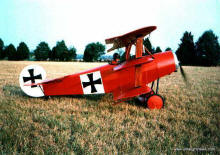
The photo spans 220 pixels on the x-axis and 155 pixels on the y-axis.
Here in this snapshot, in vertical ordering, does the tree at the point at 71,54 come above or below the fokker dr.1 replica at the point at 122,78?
above

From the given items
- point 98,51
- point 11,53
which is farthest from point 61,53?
point 11,53

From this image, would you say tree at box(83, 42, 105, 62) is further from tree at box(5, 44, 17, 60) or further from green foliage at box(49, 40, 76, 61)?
tree at box(5, 44, 17, 60)

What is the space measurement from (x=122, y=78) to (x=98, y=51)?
73311 millimetres

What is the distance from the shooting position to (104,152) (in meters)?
2.35

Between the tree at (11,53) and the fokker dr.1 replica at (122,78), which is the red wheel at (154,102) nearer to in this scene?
the fokker dr.1 replica at (122,78)

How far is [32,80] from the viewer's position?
5289mm

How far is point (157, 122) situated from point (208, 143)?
110 centimetres

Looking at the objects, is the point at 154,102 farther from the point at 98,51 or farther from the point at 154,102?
the point at 98,51

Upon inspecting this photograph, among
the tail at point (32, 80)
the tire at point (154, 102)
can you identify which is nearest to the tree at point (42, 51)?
the tail at point (32, 80)

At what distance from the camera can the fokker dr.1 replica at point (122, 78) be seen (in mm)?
4441

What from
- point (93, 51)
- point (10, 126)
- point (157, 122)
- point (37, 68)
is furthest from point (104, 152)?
point (93, 51)

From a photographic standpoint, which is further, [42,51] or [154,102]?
[42,51]

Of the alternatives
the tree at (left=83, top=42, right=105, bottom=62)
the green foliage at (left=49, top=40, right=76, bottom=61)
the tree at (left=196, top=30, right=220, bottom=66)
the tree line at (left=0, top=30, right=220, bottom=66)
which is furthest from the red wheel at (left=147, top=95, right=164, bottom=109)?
the green foliage at (left=49, top=40, right=76, bottom=61)

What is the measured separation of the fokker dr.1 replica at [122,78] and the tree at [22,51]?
2629 inches
